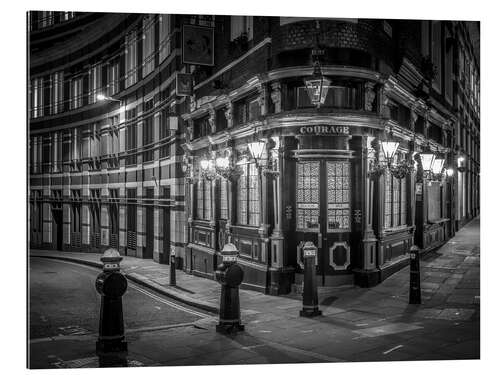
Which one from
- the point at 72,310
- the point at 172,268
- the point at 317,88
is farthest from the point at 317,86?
the point at 72,310

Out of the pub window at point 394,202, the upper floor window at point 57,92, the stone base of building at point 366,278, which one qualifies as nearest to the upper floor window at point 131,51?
the upper floor window at point 57,92

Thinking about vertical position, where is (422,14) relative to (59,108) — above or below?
above

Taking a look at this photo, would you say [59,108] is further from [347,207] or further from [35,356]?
[347,207]

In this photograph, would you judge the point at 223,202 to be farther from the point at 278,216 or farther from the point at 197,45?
the point at 197,45

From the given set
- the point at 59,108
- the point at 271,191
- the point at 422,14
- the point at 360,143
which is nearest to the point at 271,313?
the point at 271,191

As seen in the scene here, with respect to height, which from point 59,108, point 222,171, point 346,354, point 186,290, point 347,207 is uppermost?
point 59,108

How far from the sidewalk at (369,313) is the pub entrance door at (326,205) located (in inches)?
19.7

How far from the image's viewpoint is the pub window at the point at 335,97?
26.6 feet

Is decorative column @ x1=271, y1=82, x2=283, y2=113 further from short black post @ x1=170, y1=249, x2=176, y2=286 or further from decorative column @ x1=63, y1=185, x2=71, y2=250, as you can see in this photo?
decorative column @ x1=63, y1=185, x2=71, y2=250

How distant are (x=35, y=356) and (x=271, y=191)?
3.73 meters

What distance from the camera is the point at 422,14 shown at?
7484 millimetres

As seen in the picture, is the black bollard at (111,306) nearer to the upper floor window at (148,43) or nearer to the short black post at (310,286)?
the short black post at (310,286)

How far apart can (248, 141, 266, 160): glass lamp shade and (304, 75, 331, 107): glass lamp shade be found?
3.10ft

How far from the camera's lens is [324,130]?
26.4ft
